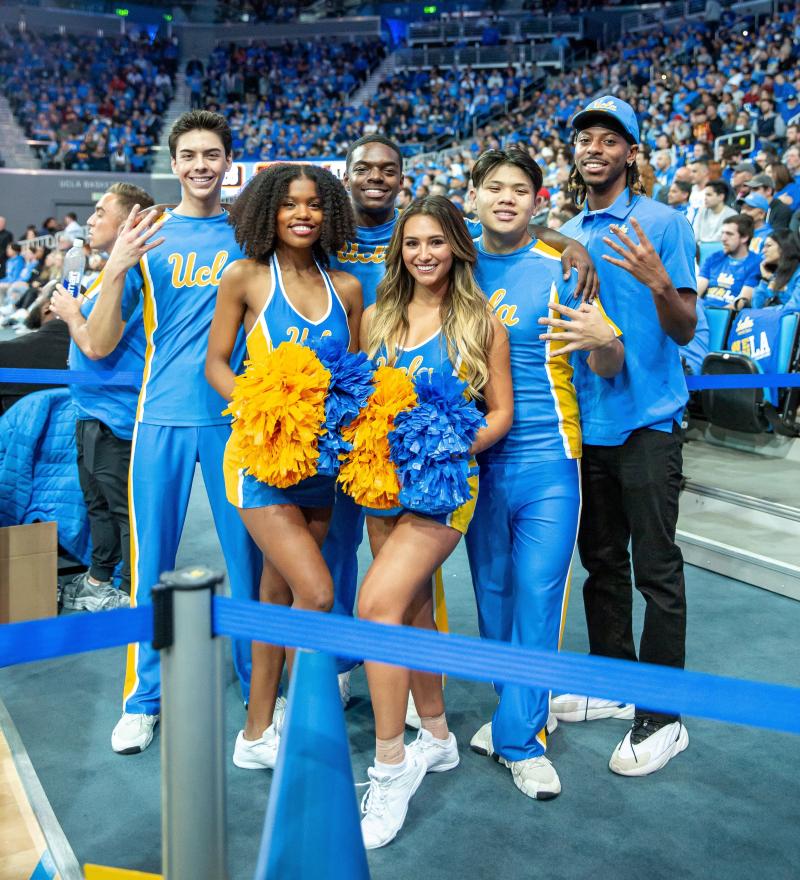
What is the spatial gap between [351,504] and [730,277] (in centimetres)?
449

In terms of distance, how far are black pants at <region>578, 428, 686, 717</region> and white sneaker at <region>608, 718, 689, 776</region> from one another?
0.08 meters

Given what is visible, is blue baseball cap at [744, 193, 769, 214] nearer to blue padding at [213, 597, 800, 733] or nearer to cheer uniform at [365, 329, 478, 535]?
cheer uniform at [365, 329, 478, 535]

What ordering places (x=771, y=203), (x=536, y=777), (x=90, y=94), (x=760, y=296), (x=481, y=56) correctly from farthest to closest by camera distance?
(x=90, y=94), (x=481, y=56), (x=771, y=203), (x=760, y=296), (x=536, y=777)

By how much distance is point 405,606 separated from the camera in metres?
2.41

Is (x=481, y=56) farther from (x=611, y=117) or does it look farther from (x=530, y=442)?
(x=530, y=442)

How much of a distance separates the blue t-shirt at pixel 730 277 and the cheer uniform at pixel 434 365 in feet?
14.8

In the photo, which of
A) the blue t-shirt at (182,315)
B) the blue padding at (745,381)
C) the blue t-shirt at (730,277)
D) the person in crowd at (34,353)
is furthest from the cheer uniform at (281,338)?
the blue t-shirt at (730,277)

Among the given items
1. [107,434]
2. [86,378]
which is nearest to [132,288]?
[86,378]

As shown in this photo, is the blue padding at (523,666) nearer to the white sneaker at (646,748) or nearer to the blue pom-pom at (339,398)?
the blue pom-pom at (339,398)

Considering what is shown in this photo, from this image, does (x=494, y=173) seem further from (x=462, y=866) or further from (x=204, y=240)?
(x=462, y=866)

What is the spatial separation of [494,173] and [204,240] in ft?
3.03

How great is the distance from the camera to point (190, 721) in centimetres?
138

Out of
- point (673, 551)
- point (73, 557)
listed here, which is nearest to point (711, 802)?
point (673, 551)

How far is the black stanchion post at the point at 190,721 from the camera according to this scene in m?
1.39
